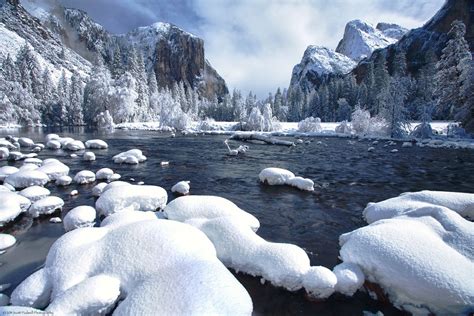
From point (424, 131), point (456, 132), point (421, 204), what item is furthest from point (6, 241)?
point (456, 132)

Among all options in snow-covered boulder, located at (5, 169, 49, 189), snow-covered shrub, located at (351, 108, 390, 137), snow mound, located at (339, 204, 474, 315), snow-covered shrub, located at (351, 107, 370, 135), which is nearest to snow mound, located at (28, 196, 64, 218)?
snow-covered boulder, located at (5, 169, 49, 189)

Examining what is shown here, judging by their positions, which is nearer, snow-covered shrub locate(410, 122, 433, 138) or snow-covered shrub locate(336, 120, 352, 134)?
snow-covered shrub locate(410, 122, 433, 138)

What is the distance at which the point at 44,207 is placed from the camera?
9891mm

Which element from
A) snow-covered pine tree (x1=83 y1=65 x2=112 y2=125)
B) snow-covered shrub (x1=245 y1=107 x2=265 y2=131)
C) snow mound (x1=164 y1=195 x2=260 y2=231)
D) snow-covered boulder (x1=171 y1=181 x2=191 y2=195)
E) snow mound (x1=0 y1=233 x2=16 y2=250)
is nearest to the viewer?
snow mound (x1=0 y1=233 x2=16 y2=250)

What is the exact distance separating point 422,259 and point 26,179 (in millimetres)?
15801

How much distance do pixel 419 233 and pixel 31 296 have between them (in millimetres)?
8292

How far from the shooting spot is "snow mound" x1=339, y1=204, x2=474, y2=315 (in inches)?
199

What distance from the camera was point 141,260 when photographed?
17.7 ft

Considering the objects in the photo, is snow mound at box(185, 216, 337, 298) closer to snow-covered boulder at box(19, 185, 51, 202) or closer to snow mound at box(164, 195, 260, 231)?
snow mound at box(164, 195, 260, 231)

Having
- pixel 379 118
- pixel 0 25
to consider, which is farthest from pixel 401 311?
pixel 0 25

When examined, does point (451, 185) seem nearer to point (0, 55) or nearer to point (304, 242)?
point (304, 242)

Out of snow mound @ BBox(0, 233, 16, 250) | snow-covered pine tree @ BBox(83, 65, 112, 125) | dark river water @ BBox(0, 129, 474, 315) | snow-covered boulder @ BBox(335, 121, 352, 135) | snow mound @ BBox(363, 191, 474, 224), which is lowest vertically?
snow mound @ BBox(0, 233, 16, 250)

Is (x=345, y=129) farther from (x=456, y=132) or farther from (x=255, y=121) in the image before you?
(x=255, y=121)

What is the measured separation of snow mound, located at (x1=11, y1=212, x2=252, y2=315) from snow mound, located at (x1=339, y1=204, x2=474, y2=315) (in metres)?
3.10
